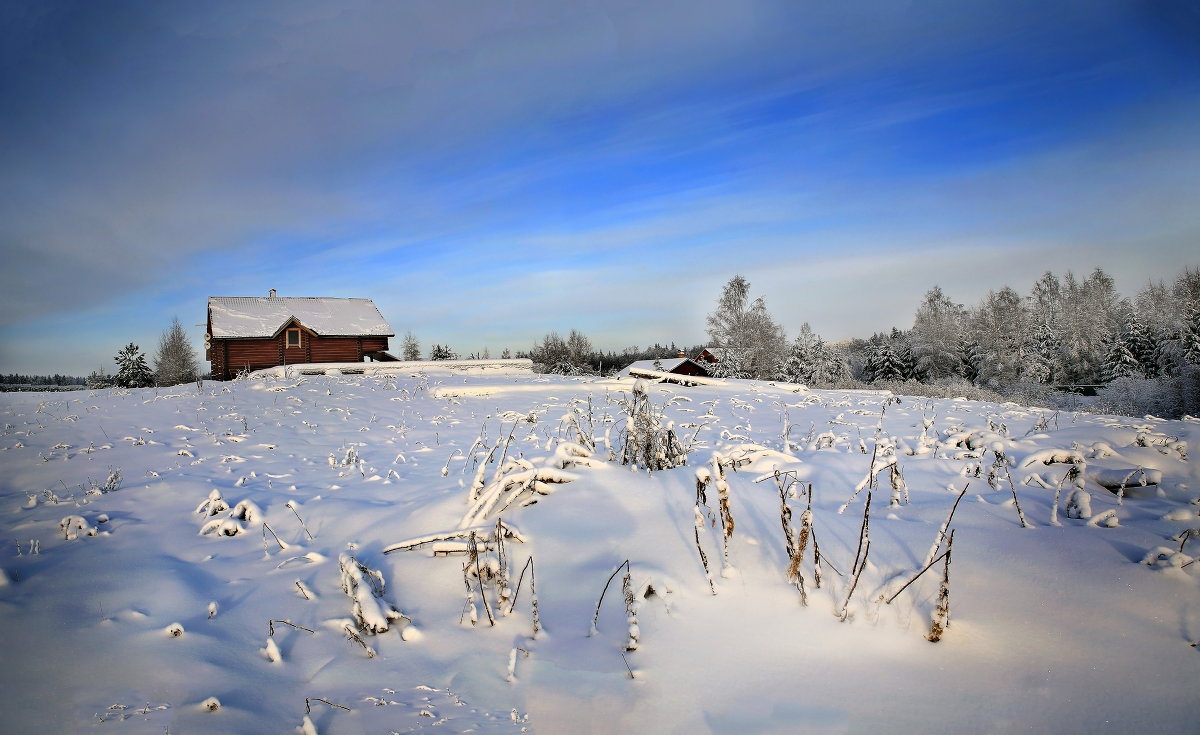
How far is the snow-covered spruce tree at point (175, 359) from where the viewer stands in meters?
37.5

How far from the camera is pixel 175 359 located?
3934 centimetres

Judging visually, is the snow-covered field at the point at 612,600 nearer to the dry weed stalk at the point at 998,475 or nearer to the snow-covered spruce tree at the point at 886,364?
the dry weed stalk at the point at 998,475

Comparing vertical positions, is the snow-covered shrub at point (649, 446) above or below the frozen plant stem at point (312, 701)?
above

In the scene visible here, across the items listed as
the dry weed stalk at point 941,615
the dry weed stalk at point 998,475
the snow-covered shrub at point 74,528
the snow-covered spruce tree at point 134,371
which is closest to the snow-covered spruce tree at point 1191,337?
the dry weed stalk at point 998,475

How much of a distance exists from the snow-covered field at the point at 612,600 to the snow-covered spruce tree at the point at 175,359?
41722mm

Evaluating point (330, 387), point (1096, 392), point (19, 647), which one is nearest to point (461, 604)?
point (19, 647)

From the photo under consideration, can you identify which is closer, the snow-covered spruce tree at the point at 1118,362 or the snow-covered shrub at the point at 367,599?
the snow-covered shrub at the point at 367,599

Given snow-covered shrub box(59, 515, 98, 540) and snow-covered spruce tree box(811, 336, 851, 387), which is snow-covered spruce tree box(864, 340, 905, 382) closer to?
snow-covered spruce tree box(811, 336, 851, 387)

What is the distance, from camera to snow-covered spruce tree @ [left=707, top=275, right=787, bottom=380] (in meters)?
44.2

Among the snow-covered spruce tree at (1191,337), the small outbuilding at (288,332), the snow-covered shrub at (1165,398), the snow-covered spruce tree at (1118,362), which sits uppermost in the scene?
the small outbuilding at (288,332)

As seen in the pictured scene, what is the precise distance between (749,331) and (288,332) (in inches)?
1354

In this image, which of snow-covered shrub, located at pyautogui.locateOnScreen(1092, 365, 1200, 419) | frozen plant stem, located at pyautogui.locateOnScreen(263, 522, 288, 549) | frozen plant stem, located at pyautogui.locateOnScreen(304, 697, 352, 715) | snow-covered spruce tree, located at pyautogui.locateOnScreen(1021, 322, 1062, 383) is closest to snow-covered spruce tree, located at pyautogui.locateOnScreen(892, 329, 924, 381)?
snow-covered spruce tree, located at pyautogui.locateOnScreen(1021, 322, 1062, 383)

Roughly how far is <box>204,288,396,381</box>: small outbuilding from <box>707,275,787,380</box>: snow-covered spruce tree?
27393 millimetres

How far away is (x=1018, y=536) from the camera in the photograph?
2.80 meters
